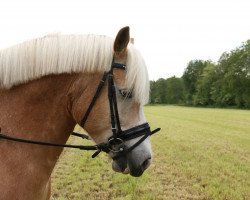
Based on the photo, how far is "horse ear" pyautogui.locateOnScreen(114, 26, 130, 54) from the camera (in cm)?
272

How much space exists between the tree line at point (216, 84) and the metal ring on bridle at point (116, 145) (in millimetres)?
65115

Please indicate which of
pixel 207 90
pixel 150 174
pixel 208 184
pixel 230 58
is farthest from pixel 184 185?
pixel 207 90

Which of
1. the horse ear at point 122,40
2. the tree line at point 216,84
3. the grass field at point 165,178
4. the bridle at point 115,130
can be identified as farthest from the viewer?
the tree line at point 216,84

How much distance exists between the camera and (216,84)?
10206 centimetres

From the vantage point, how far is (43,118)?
2934mm

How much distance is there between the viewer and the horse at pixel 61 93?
9.39 feet

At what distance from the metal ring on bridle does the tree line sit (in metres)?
65.1

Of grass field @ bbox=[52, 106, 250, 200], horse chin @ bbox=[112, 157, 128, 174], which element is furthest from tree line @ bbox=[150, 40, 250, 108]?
horse chin @ bbox=[112, 157, 128, 174]

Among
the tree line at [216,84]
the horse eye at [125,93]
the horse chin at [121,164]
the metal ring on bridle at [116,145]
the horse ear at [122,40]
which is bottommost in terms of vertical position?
the tree line at [216,84]

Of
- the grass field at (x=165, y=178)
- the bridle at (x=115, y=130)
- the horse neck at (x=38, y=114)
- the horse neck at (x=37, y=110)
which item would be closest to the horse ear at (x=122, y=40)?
the bridle at (x=115, y=130)

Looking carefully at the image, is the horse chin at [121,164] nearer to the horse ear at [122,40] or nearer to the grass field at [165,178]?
the horse ear at [122,40]

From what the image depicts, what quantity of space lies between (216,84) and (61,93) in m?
103

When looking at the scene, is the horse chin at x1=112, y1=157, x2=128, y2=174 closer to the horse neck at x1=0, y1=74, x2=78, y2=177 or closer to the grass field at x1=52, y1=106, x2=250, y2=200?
the horse neck at x1=0, y1=74, x2=78, y2=177

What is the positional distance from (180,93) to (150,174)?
126 m
